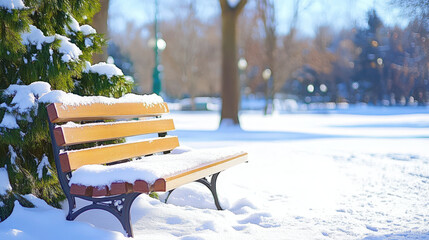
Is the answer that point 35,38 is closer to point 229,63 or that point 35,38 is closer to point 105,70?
point 105,70

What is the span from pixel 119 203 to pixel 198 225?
91 centimetres


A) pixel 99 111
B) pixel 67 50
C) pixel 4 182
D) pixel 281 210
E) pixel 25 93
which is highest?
pixel 67 50

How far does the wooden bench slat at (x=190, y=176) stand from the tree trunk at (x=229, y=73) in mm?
12083

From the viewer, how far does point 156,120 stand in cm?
467

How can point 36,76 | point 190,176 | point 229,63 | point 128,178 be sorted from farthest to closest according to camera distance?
point 229,63
point 36,76
point 190,176
point 128,178

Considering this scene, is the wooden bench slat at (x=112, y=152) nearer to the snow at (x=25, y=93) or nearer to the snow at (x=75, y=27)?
the snow at (x=25, y=93)

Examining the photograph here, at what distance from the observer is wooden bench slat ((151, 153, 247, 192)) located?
10.0 ft

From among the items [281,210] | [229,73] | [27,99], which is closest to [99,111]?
[27,99]

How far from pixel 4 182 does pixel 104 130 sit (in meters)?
0.75

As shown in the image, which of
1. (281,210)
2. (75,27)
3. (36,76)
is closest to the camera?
(36,76)

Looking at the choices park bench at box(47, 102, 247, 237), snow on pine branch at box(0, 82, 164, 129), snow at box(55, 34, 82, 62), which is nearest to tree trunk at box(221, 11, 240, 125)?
park bench at box(47, 102, 247, 237)

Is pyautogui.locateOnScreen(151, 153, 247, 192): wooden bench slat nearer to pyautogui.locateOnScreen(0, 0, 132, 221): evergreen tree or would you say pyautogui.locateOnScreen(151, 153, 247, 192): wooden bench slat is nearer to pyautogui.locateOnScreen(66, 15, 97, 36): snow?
pyautogui.locateOnScreen(0, 0, 132, 221): evergreen tree

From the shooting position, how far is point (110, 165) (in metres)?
3.65

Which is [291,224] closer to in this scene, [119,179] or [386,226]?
[386,226]
